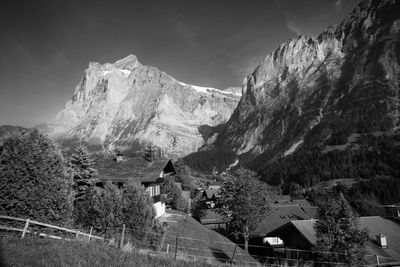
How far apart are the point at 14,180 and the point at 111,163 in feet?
79.0

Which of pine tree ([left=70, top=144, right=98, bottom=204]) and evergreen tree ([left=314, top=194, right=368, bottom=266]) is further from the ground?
pine tree ([left=70, top=144, right=98, bottom=204])

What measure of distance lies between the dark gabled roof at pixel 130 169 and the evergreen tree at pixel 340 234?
19.3m

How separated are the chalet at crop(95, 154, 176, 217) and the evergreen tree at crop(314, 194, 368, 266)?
18.2 metres

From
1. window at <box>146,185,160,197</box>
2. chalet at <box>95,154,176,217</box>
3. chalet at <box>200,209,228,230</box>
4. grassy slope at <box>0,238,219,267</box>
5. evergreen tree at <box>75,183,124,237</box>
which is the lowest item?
grassy slope at <box>0,238,219,267</box>

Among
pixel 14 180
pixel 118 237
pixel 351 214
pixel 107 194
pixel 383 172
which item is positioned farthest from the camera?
pixel 383 172

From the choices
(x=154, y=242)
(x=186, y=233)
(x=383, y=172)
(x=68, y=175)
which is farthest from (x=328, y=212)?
(x=383, y=172)

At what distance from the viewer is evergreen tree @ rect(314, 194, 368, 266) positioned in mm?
23453

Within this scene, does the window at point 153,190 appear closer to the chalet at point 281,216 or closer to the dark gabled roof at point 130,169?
the dark gabled roof at point 130,169

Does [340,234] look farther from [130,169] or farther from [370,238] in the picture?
[130,169]

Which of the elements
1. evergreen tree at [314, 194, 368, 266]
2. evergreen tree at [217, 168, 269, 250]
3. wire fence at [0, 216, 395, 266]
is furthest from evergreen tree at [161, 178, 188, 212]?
evergreen tree at [314, 194, 368, 266]

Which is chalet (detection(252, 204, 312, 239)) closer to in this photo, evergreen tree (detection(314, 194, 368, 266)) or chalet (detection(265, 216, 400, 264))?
chalet (detection(265, 216, 400, 264))

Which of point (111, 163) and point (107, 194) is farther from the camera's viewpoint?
point (111, 163)

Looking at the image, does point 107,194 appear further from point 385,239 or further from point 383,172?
point 383,172

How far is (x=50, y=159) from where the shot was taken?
Answer: 16938mm
